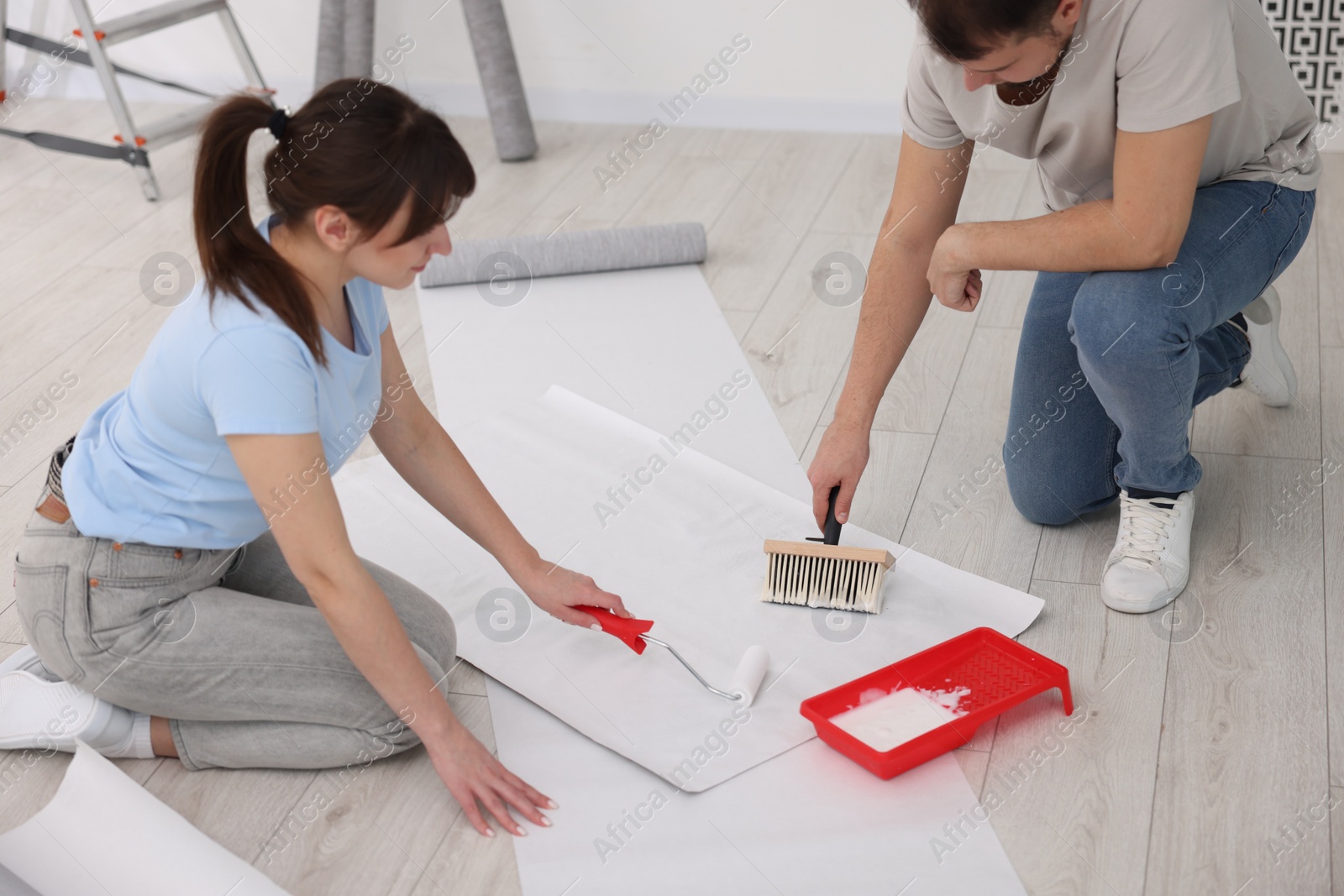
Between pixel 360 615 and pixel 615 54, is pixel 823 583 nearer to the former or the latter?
pixel 360 615

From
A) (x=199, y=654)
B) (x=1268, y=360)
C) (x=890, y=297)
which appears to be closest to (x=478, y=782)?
(x=199, y=654)

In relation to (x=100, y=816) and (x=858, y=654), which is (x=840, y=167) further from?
(x=100, y=816)

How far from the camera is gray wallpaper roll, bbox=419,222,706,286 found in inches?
97.9

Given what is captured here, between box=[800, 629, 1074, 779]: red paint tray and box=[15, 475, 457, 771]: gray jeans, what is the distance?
0.45 meters

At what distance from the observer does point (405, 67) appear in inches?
135

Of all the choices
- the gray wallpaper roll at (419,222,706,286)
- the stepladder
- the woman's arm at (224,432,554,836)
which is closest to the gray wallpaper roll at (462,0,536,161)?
the stepladder

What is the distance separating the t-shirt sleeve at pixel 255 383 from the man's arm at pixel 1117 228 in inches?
29.7

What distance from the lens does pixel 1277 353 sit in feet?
6.18

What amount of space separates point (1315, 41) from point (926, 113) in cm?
179

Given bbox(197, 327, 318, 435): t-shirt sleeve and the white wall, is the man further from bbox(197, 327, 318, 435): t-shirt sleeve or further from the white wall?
the white wall

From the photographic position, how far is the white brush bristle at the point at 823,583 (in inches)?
61.1

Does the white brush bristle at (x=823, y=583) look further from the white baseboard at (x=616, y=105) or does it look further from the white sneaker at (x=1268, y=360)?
the white baseboard at (x=616, y=105)

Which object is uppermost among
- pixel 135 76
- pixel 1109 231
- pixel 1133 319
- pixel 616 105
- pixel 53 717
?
pixel 1109 231

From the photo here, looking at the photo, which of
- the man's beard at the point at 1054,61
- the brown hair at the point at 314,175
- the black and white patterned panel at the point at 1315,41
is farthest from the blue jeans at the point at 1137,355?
the black and white patterned panel at the point at 1315,41
